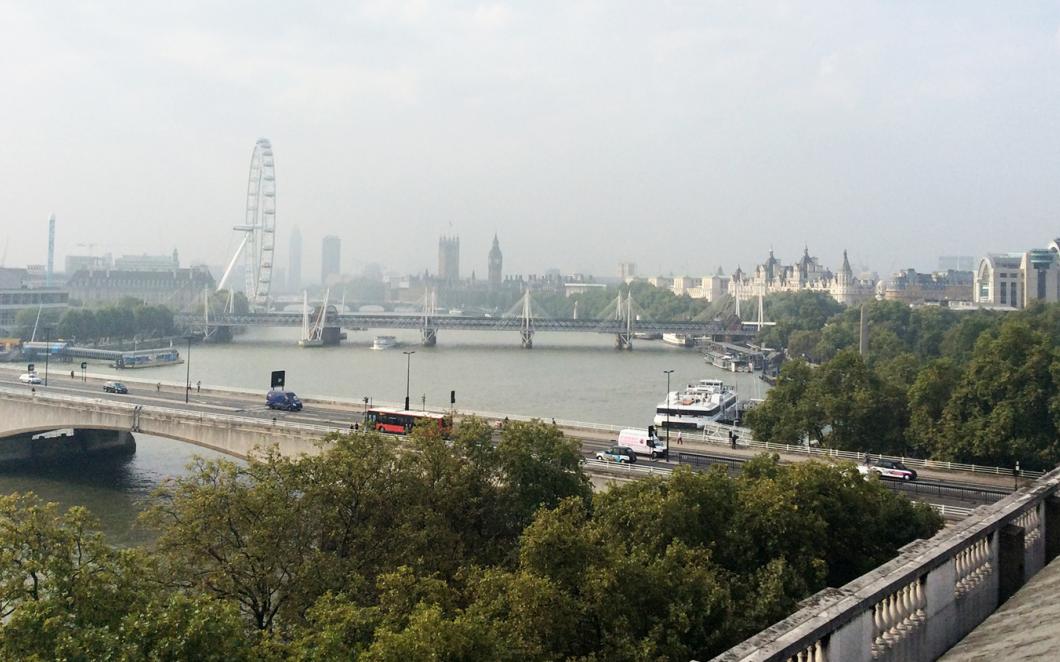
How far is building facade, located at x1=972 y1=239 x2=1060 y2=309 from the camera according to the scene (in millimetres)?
72438

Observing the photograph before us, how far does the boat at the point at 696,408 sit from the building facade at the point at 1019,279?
1909 inches

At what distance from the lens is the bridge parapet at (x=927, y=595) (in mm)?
3803

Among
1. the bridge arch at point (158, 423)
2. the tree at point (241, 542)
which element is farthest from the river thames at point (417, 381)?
the tree at point (241, 542)

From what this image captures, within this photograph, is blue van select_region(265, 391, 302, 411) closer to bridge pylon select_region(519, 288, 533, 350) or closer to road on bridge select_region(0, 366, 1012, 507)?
road on bridge select_region(0, 366, 1012, 507)

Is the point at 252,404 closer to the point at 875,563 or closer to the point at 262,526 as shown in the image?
the point at 262,526

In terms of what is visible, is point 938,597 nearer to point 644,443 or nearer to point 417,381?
point 644,443

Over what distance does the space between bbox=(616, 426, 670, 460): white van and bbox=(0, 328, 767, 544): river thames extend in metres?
7.92

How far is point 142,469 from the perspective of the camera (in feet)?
72.4

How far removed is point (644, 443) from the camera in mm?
18422

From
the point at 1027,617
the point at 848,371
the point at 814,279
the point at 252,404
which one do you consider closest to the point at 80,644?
the point at 1027,617

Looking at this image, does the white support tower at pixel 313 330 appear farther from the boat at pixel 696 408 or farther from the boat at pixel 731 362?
the boat at pixel 696 408

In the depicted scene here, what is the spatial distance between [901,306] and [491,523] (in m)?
50.0

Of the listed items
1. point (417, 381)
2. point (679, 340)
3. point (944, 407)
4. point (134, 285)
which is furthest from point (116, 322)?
point (944, 407)

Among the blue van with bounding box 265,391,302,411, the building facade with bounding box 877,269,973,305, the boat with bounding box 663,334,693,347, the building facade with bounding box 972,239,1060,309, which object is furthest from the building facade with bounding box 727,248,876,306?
the blue van with bounding box 265,391,302,411
